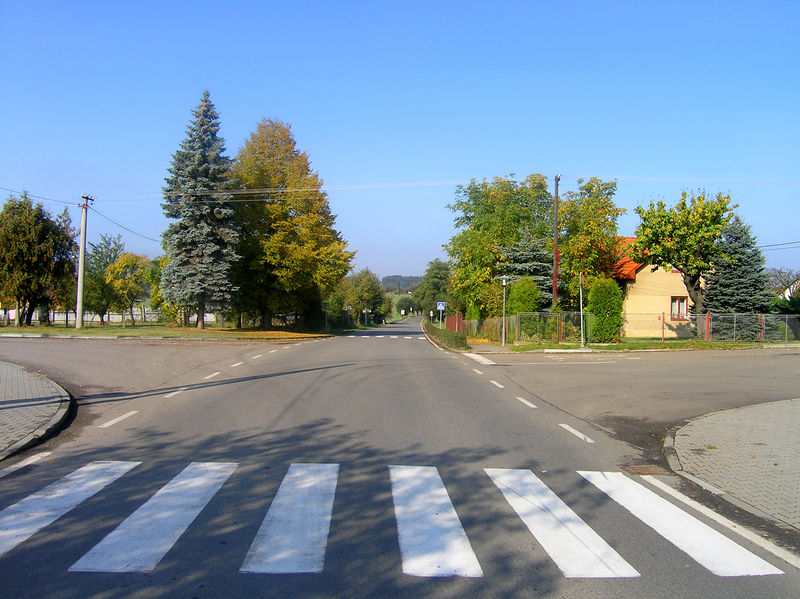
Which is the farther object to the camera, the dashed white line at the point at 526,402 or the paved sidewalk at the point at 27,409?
the dashed white line at the point at 526,402

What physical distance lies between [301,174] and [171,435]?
38.9 metres

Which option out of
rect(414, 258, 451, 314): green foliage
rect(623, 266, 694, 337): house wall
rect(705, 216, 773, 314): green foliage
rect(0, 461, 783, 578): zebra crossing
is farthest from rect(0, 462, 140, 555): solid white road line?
rect(414, 258, 451, 314): green foliage

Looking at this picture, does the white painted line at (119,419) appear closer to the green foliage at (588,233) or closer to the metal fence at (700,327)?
the metal fence at (700,327)

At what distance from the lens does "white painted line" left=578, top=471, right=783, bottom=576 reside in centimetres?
453

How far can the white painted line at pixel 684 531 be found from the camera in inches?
178

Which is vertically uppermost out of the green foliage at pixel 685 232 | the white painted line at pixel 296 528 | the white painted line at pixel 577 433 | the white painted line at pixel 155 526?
the green foliage at pixel 685 232

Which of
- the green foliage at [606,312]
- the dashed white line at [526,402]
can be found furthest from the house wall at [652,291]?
the dashed white line at [526,402]

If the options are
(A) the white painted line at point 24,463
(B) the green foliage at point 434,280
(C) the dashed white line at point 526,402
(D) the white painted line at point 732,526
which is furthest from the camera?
(B) the green foliage at point 434,280

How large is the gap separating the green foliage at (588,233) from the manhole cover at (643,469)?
33.1 m

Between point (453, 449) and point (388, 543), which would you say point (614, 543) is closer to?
point (388, 543)

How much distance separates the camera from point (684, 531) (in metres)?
5.28

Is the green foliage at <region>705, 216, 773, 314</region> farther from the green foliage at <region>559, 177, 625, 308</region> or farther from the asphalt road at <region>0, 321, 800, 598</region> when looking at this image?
the asphalt road at <region>0, 321, 800, 598</region>

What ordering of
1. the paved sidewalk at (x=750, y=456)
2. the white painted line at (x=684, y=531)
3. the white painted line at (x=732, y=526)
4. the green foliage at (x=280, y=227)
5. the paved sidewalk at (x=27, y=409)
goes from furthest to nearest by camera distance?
the green foliage at (x=280, y=227)
the paved sidewalk at (x=27, y=409)
the paved sidewalk at (x=750, y=456)
the white painted line at (x=732, y=526)
the white painted line at (x=684, y=531)

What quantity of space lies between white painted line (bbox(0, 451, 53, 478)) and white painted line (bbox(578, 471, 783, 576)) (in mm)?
6345
